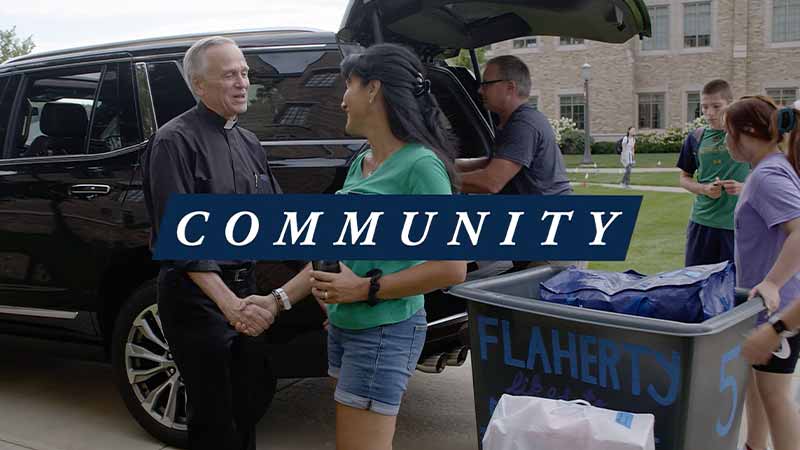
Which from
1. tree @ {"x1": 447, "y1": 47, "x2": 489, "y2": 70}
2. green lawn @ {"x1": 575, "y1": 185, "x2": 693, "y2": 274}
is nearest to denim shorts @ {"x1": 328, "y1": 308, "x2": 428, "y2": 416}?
tree @ {"x1": 447, "y1": 47, "x2": 489, "y2": 70}

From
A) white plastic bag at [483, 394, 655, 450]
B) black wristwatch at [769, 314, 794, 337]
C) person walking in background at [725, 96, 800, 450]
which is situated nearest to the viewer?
white plastic bag at [483, 394, 655, 450]

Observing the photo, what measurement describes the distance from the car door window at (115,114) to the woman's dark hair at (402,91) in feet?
6.87

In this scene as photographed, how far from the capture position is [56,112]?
458 cm

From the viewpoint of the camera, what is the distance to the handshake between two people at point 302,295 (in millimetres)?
2348

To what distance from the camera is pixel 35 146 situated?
4676 mm

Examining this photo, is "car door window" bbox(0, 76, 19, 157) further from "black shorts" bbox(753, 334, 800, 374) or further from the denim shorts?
"black shorts" bbox(753, 334, 800, 374)

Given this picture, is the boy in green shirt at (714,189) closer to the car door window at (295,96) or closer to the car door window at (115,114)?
the car door window at (295,96)

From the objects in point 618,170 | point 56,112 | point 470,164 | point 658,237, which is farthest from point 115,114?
point 618,170

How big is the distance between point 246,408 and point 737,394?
1.67m

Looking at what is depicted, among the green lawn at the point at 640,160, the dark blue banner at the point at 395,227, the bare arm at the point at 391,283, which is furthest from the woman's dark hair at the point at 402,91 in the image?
the green lawn at the point at 640,160

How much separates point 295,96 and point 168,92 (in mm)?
709

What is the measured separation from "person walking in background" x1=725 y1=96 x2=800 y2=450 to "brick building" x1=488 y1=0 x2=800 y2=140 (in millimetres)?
35579

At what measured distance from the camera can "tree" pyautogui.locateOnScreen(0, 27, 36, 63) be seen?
42.3 metres

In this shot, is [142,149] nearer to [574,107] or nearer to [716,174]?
[716,174]
